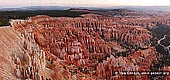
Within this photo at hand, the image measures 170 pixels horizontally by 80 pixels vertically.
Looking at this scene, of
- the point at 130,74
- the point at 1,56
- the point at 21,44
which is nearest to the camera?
the point at 1,56

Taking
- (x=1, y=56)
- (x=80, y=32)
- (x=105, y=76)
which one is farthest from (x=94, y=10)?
(x=1, y=56)

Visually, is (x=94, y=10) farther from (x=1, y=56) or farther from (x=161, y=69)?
(x=1, y=56)

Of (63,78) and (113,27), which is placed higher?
(113,27)

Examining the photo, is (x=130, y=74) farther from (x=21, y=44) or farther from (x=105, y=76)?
(x=21, y=44)

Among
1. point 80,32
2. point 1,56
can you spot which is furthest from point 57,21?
point 1,56

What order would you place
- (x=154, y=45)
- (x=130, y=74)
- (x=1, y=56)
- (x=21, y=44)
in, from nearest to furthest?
(x=1, y=56), (x=21, y=44), (x=130, y=74), (x=154, y=45)

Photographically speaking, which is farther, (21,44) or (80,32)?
(80,32)
